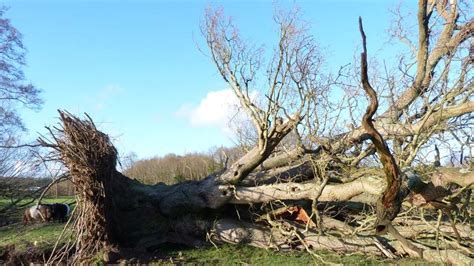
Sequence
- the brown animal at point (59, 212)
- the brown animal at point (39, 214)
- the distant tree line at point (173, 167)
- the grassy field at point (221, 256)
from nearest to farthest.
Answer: the grassy field at point (221, 256), the brown animal at point (39, 214), the brown animal at point (59, 212), the distant tree line at point (173, 167)

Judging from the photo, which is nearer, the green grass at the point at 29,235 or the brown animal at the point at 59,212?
the green grass at the point at 29,235

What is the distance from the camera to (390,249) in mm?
9867

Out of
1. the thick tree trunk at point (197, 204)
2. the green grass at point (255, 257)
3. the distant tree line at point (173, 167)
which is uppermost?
the distant tree line at point (173, 167)

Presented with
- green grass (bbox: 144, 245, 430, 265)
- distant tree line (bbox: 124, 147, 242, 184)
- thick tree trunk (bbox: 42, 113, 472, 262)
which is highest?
Answer: distant tree line (bbox: 124, 147, 242, 184)

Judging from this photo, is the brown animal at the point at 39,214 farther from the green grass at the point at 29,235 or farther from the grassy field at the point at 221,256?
the grassy field at the point at 221,256

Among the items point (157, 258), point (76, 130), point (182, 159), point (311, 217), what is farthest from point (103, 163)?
point (182, 159)

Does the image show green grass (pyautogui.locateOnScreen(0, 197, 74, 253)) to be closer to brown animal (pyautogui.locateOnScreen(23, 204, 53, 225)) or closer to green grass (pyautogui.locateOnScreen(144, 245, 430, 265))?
brown animal (pyautogui.locateOnScreen(23, 204, 53, 225))

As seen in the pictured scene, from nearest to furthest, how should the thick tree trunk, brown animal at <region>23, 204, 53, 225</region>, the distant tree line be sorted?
the thick tree trunk < brown animal at <region>23, 204, 53, 225</region> < the distant tree line

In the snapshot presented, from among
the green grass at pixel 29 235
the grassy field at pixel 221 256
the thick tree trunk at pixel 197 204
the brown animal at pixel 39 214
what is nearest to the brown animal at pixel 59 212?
the brown animal at pixel 39 214

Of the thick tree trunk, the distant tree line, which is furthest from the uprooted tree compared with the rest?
the distant tree line

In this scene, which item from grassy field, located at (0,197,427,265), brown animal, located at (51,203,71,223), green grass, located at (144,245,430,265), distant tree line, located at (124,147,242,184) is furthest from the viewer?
distant tree line, located at (124,147,242,184)

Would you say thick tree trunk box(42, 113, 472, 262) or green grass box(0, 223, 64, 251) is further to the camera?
green grass box(0, 223, 64, 251)

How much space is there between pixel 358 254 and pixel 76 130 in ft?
21.8

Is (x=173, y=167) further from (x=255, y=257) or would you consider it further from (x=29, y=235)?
(x=255, y=257)
